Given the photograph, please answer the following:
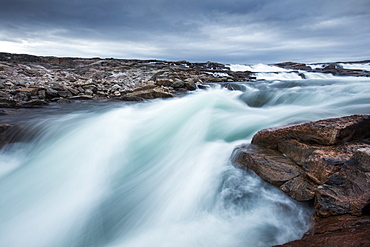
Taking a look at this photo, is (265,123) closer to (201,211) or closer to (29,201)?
A: (201,211)

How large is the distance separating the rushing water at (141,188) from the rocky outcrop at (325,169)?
0.83ft

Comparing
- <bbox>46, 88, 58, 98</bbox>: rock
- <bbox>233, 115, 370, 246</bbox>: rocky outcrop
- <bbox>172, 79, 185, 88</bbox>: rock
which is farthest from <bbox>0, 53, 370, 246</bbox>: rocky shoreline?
<bbox>172, 79, 185, 88</bbox>: rock

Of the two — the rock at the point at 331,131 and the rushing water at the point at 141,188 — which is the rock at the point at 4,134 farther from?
the rock at the point at 331,131

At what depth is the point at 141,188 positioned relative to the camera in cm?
405

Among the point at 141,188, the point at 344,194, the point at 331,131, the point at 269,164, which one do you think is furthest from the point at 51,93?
the point at 344,194

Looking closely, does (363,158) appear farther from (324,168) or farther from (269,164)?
(269,164)

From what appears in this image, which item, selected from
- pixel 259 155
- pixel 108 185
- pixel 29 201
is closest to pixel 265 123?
pixel 259 155

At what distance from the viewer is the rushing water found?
2.86 meters

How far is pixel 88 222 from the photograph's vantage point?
324 centimetres

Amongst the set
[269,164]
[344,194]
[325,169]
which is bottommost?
[269,164]

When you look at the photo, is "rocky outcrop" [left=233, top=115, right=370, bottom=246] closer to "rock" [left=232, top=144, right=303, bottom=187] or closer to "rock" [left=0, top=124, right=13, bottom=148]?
"rock" [left=232, top=144, right=303, bottom=187]

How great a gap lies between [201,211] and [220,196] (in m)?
0.41

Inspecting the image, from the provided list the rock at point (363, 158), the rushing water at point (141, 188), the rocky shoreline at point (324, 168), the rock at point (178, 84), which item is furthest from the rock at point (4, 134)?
the rock at point (178, 84)

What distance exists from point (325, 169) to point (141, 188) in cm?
315
